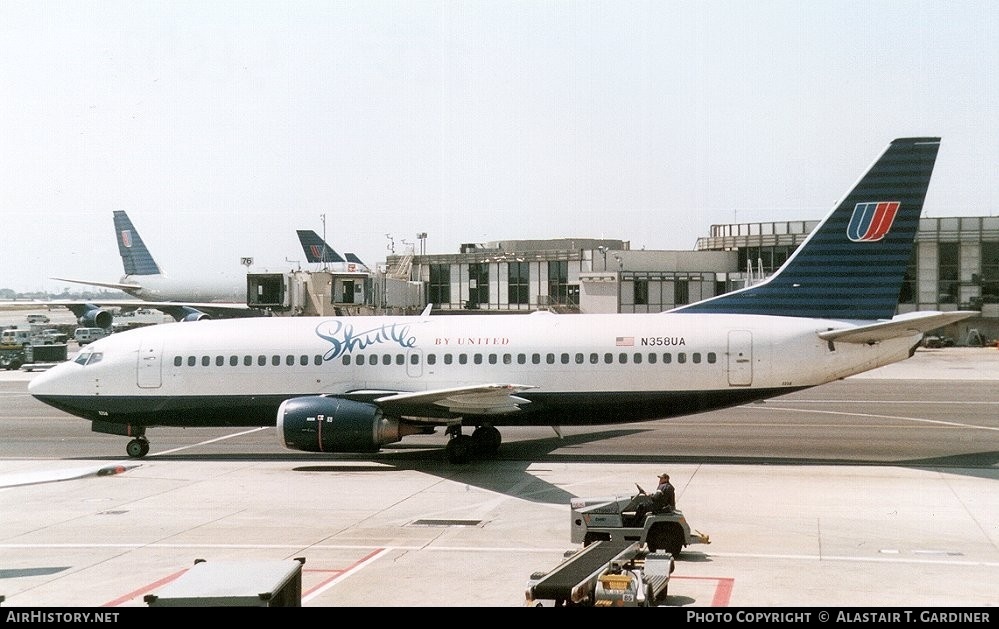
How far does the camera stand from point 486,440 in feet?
90.9

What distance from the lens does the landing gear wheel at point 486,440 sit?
27547 mm

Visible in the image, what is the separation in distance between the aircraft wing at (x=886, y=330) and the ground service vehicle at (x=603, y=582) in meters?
14.0

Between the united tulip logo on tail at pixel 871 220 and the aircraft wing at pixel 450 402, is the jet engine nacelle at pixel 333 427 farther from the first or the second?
the united tulip logo on tail at pixel 871 220

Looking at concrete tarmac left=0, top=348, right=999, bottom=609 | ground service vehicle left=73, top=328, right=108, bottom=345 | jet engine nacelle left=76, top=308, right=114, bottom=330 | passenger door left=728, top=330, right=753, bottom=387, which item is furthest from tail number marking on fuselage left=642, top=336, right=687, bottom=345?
ground service vehicle left=73, top=328, right=108, bottom=345

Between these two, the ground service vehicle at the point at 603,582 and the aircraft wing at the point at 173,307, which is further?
the aircraft wing at the point at 173,307

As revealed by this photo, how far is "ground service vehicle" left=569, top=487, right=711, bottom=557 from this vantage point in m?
16.3

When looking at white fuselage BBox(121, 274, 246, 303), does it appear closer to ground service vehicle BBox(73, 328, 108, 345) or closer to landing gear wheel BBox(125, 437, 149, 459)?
ground service vehicle BBox(73, 328, 108, 345)

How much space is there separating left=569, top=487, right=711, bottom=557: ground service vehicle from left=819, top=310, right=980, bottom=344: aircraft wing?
1110 centimetres

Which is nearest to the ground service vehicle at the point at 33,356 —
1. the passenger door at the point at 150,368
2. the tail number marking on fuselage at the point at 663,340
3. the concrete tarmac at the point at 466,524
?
the concrete tarmac at the point at 466,524

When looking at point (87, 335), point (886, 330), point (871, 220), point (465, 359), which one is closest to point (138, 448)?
point (465, 359)

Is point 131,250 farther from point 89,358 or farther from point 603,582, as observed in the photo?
point 603,582

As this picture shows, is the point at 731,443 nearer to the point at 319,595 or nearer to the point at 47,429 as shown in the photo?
the point at 319,595

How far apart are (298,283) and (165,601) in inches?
1746

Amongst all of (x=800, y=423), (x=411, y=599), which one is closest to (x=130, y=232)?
(x=800, y=423)
